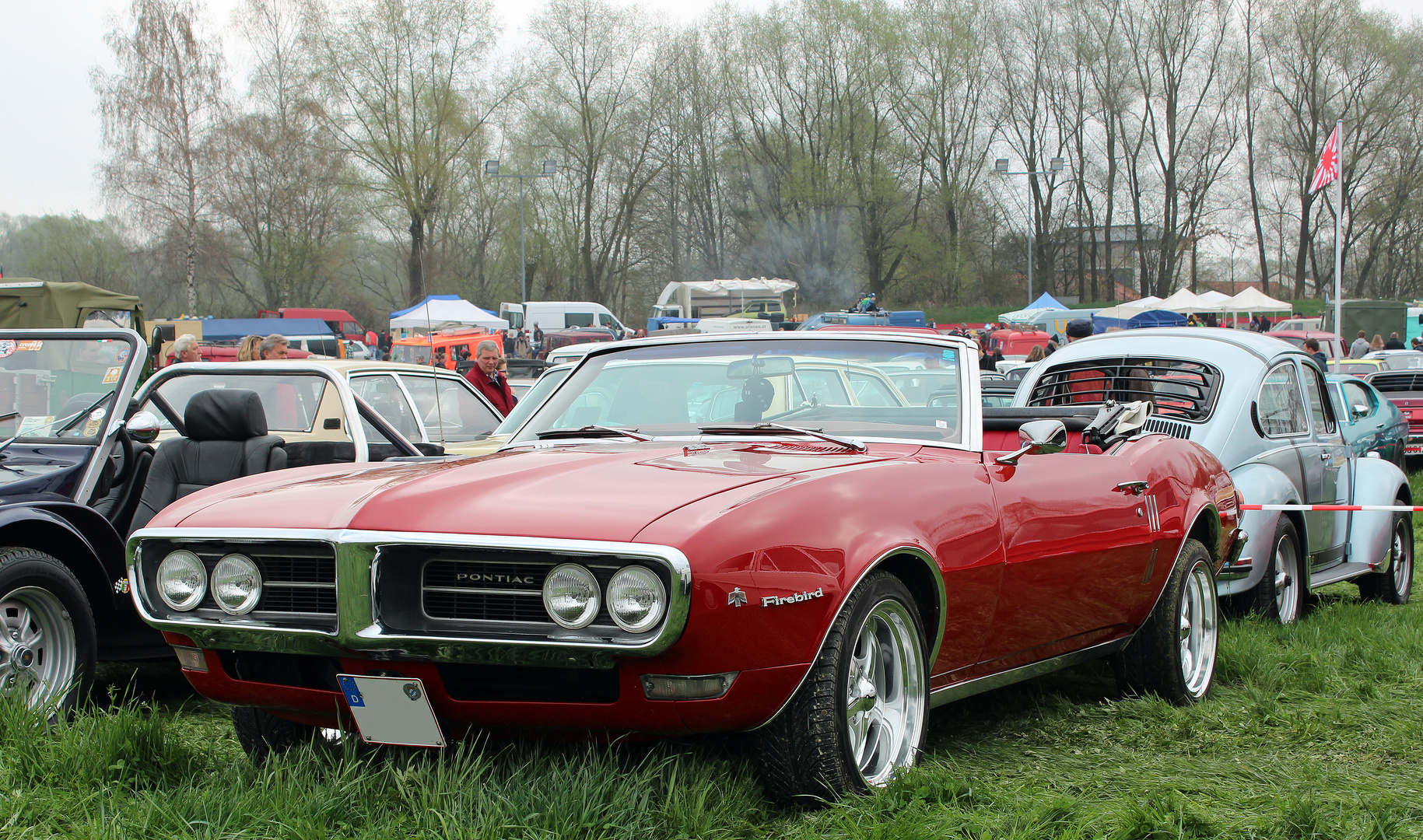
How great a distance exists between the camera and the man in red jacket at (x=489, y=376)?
11.2 metres

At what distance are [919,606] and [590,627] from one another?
1.14 metres

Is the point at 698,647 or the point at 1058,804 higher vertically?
the point at 698,647

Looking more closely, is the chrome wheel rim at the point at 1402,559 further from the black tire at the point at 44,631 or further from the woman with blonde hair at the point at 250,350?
the woman with blonde hair at the point at 250,350

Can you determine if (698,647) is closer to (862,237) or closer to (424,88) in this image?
(424,88)

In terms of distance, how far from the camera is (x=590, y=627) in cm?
289

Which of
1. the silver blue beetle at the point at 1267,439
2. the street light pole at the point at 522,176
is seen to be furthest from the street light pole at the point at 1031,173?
the silver blue beetle at the point at 1267,439

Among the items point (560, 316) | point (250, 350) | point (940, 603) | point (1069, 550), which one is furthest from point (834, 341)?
point (560, 316)

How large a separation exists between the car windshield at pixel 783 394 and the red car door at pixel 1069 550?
35cm

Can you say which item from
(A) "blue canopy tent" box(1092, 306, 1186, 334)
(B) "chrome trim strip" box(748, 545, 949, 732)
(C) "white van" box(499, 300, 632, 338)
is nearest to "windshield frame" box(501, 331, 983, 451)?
(B) "chrome trim strip" box(748, 545, 949, 732)

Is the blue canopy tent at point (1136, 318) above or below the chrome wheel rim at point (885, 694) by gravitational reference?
above

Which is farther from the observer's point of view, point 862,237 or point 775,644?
point 862,237

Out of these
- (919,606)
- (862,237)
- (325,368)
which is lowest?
(919,606)

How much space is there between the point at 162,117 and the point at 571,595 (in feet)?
148

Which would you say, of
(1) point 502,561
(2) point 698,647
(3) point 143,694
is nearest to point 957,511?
(2) point 698,647
